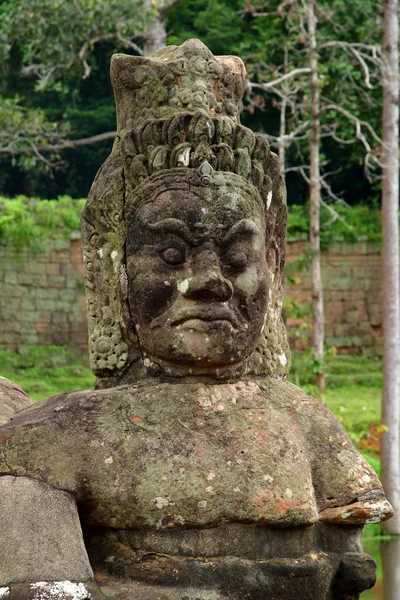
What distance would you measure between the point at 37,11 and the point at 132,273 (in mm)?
9693

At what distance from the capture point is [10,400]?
14.1ft

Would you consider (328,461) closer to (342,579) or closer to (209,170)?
(342,579)

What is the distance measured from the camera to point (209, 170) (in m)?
3.40

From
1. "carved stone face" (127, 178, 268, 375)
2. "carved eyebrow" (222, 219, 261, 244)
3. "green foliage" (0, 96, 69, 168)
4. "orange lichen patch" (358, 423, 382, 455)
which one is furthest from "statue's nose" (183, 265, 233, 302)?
"green foliage" (0, 96, 69, 168)

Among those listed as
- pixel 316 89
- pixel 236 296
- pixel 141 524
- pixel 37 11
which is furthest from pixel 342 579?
pixel 37 11

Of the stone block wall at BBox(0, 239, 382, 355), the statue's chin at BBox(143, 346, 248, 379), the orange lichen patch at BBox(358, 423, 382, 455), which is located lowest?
the orange lichen patch at BBox(358, 423, 382, 455)

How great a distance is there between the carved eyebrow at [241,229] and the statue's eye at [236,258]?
1.9 inches

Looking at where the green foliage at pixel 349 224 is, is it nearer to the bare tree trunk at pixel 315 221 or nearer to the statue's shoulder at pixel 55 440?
the bare tree trunk at pixel 315 221

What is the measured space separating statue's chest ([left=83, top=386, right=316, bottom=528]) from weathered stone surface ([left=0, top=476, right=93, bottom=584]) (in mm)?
148

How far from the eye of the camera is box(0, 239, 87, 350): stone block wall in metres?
A: 16.2

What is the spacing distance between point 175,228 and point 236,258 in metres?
0.23

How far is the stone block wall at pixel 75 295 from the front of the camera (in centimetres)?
1631

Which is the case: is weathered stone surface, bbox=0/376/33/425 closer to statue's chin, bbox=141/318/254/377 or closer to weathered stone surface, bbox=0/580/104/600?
statue's chin, bbox=141/318/254/377

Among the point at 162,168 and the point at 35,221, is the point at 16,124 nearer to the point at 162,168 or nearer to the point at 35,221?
the point at 35,221
